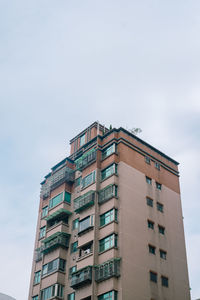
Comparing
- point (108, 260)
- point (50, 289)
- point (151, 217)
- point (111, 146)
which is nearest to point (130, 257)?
point (108, 260)

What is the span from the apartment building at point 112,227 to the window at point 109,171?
124mm

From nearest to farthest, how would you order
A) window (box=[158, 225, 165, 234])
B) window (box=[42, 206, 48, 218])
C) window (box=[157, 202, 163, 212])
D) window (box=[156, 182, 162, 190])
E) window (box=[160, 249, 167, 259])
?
window (box=[160, 249, 167, 259])
window (box=[158, 225, 165, 234])
window (box=[157, 202, 163, 212])
window (box=[156, 182, 162, 190])
window (box=[42, 206, 48, 218])

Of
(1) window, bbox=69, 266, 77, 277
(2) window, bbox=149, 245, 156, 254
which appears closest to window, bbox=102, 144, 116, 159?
(2) window, bbox=149, 245, 156, 254

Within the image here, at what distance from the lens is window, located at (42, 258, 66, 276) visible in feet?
151

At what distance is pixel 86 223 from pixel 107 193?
388 cm

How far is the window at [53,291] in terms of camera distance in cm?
4422

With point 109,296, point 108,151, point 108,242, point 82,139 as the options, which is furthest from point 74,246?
point 82,139

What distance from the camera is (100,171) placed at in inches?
1893

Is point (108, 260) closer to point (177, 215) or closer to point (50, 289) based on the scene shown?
point (50, 289)

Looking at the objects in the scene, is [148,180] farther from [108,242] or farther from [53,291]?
[53,291]

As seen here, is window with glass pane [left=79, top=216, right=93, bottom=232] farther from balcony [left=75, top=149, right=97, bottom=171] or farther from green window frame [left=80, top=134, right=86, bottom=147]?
green window frame [left=80, top=134, right=86, bottom=147]

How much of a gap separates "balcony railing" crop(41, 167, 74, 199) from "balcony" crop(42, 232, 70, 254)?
6.98 m

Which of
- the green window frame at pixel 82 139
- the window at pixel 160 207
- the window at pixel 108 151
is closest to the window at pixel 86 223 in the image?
the window at pixel 108 151

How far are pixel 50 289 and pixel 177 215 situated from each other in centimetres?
1646
